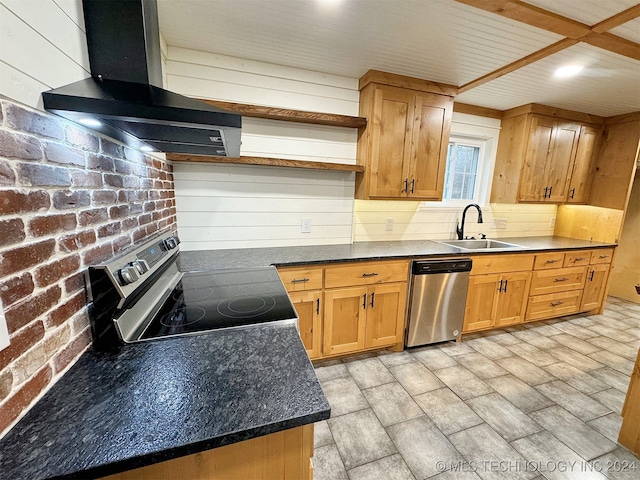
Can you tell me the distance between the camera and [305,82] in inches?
88.9

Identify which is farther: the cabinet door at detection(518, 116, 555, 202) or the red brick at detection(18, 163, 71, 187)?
the cabinet door at detection(518, 116, 555, 202)

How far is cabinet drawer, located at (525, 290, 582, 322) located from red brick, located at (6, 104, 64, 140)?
3.83 meters

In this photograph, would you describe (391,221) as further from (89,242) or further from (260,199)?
(89,242)

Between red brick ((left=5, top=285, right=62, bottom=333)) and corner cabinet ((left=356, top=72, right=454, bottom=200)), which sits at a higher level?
corner cabinet ((left=356, top=72, right=454, bottom=200))

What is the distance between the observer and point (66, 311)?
78 centimetres

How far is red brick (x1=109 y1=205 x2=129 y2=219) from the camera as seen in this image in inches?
42.9

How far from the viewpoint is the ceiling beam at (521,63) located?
1.71m

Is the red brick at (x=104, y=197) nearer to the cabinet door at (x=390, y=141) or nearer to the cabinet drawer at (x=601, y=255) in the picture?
the cabinet door at (x=390, y=141)

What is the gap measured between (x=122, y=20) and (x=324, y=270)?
169 cm

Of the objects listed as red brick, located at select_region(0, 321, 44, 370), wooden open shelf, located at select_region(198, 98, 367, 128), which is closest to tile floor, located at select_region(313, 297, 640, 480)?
red brick, located at select_region(0, 321, 44, 370)

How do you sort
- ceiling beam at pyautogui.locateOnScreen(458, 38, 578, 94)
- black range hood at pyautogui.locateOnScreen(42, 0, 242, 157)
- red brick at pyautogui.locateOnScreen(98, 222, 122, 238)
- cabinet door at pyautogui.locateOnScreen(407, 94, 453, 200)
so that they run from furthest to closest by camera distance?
cabinet door at pyautogui.locateOnScreen(407, 94, 453, 200) → ceiling beam at pyautogui.locateOnScreen(458, 38, 578, 94) → red brick at pyautogui.locateOnScreen(98, 222, 122, 238) → black range hood at pyautogui.locateOnScreen(42, 0, 242, 157)

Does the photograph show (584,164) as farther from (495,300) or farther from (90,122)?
(90,122)

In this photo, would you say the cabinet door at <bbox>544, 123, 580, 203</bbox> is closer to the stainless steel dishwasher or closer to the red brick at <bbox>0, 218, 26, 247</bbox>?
the stainless steel dishwasher

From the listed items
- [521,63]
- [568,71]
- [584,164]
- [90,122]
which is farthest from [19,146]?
[584,164]
